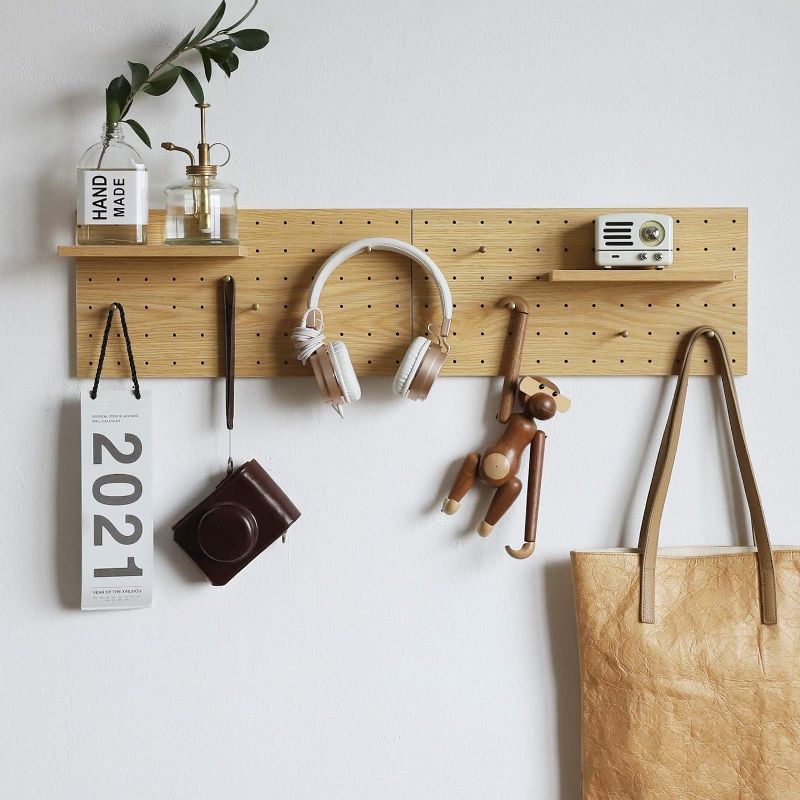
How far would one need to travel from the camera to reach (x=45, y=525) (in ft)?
4.06

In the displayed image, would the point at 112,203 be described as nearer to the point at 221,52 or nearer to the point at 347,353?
the point at 221,52

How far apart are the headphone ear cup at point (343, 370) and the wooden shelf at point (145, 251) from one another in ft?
0.61

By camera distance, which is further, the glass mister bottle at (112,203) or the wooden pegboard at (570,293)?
the wooden pegboard at (570,293)

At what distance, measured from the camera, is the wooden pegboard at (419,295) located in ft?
3.99

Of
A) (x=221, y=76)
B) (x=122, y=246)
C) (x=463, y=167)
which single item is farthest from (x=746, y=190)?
(x=122, y=246)

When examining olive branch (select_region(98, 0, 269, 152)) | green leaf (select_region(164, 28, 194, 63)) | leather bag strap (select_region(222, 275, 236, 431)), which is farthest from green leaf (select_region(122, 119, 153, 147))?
leather bag strap (select_region(222, 275, 236, 431))

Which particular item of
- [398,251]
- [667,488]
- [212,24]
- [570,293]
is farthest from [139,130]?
[667,488]

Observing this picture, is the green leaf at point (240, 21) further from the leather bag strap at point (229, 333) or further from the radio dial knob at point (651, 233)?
the radio dial knob at point (651, 233)

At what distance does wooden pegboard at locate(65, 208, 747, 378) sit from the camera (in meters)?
1.21

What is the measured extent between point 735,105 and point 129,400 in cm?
99

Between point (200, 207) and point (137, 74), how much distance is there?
206 millimetres

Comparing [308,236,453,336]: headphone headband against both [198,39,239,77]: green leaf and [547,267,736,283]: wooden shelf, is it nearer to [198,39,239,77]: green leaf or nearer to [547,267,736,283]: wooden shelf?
[547,267,736,283]: wooden shelf

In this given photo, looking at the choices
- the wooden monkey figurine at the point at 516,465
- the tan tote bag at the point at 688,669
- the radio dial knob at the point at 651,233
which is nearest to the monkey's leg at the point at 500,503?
the wooden monkey figurine at the point at 516,465

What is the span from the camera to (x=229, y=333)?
47.3 inches
